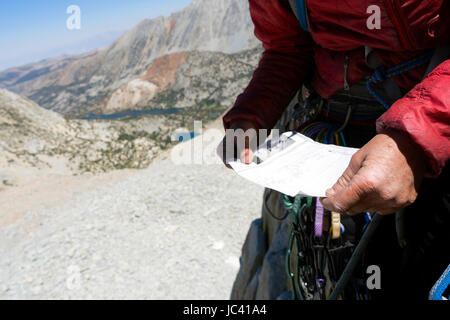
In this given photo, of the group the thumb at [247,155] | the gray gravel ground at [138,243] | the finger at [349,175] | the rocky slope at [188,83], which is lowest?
the rocky slope at [188,83]

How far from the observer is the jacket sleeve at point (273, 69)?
1.79m

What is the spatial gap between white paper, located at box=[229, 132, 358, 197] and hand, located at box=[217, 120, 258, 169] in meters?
0.08

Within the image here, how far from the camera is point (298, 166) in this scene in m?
1.34

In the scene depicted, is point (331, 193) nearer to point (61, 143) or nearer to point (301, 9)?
point (301, 9)

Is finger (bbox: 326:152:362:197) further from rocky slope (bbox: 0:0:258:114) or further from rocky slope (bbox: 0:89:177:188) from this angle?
rocky slope (bbox: 0:0:258:114)

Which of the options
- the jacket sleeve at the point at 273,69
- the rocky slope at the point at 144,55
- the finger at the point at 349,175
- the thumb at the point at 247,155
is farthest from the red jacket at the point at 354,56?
the rocky slope at the point at 144,55

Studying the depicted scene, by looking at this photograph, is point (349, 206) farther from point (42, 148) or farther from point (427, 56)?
point (42, 148)

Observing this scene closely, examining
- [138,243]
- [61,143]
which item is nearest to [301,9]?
[138,243]

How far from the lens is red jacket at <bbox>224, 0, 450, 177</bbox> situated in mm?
900

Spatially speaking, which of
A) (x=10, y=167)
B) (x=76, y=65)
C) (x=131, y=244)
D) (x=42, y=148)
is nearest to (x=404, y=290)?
(x=131, y=244)

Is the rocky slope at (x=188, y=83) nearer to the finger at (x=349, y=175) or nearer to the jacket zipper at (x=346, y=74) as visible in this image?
the jacket zipper at (x=346, y=74)

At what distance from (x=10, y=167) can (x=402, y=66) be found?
1044 inches

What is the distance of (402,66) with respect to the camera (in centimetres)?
132

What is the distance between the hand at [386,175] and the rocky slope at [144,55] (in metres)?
68.5
